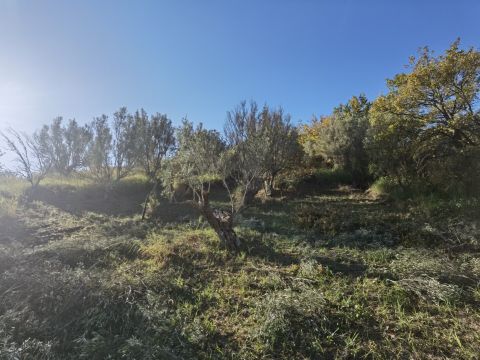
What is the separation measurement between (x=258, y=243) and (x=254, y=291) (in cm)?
251

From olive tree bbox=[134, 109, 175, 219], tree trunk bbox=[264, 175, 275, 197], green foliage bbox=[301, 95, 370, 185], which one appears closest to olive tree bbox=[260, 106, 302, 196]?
tree trunk bbox=[264, 175, 275, 197]

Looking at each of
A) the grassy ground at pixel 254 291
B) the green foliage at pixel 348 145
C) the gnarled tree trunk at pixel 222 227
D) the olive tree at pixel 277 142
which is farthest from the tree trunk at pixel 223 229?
the green foliage at pixel 348 145

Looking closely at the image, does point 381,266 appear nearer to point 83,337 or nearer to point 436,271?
point 436,271

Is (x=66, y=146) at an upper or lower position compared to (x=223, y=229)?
upper

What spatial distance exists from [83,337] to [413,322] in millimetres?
4244

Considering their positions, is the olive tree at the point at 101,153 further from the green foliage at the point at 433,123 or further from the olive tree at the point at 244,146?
the green foliage at the point at 433,123

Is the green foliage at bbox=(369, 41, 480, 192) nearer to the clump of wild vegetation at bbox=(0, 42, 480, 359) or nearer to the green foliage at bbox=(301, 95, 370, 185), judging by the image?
the clump of wild vegetation at bbox=(0, 42, 480, 359)

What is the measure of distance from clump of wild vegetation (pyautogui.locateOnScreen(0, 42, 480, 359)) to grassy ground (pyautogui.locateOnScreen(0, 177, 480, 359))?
26 mm

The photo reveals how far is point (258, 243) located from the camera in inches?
292

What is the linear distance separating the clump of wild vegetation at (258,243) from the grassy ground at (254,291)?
3cm

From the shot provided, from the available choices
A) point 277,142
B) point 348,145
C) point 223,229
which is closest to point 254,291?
point 223,229

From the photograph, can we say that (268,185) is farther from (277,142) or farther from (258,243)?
(258,243)

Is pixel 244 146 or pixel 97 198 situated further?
pixel 97 198

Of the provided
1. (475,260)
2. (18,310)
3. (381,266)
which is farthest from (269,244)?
(18,310)
